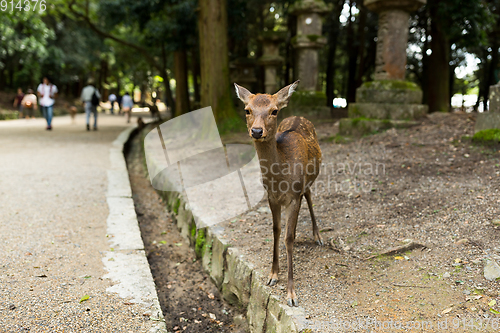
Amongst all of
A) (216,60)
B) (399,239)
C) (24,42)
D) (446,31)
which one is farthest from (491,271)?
(24,42)

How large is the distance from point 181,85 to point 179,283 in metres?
10.3

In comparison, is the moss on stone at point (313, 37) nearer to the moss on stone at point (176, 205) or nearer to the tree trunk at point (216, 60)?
the tree trunk at point (216, 60)

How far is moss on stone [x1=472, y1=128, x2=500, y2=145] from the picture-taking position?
5.62 metres

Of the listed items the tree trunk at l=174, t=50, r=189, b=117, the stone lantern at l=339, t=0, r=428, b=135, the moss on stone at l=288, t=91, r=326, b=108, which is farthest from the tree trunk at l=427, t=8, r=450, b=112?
the tree trunk at l=174, t=50, r=189, b=117

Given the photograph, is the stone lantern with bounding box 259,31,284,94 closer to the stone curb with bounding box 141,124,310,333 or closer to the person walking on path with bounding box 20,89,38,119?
the stone curb with bounding box 141,124,310,333

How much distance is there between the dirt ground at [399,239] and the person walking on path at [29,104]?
16.1 metres

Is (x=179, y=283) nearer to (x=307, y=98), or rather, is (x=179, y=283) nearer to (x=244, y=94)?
(x=244, y=94)

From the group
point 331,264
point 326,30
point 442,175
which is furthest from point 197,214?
point 326,30

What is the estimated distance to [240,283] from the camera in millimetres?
3521

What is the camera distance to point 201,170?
7.15 meters

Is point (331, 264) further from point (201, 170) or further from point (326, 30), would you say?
point (326, 30)

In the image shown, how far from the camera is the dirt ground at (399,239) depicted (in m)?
2.64

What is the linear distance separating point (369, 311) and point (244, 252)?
4.63ft

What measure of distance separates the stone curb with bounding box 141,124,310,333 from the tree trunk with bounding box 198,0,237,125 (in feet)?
14.4
